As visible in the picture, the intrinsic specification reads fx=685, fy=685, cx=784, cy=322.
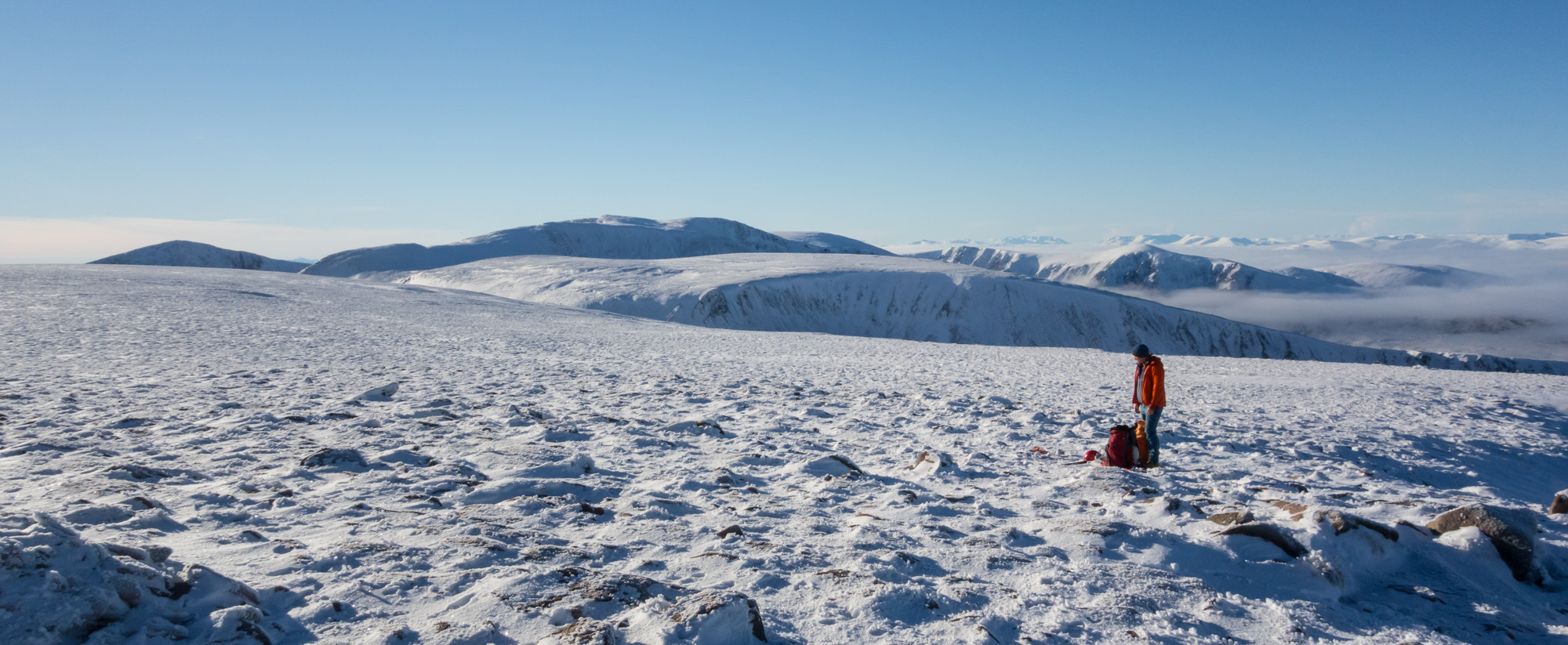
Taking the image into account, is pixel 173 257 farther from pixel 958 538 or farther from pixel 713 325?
pixel 958 538

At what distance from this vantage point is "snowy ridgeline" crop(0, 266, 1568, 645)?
14.1ft

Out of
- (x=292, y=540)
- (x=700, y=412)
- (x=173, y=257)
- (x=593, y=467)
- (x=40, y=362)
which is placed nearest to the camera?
(x=292, y=540)

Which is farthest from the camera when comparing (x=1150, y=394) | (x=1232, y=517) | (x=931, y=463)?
(x=1150, y=394)

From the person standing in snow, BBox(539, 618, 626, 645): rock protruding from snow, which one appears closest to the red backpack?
the person standing in snow

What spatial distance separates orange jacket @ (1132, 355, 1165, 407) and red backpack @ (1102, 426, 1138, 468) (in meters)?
0.54

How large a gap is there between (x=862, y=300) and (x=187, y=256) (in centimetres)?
12623

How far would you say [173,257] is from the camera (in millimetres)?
124875

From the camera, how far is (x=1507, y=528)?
5898 mm

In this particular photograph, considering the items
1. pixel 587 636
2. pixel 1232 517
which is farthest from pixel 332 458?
pixel 1232 517

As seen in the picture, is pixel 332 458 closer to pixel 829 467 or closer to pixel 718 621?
pixel 829 467

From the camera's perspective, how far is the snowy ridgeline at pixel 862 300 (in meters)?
73.4

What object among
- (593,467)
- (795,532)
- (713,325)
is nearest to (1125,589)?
(795,532)

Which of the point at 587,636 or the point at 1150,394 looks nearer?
the point at 587,636

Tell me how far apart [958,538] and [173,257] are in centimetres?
16428
